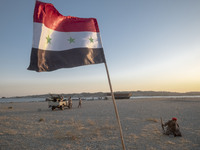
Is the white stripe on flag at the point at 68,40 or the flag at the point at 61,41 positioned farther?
the white stripe on flag at the point at 68,40

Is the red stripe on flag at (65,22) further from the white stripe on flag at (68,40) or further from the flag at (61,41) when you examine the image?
the white stripe on flag at (68,40)

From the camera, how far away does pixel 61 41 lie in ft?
18.1

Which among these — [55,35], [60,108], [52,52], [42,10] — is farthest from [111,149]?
[60,108]

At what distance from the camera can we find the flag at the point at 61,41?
4984mm

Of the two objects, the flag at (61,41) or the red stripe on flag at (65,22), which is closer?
the flag at (61,41)

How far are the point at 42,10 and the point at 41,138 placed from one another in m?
6.36

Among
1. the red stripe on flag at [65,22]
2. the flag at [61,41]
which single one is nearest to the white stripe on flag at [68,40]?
the flag at [61,41]

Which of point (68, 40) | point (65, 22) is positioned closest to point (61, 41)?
point (68, 40)

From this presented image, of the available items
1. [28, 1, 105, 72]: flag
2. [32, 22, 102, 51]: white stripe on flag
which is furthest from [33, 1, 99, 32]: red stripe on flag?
[32, 22, 102, 51]: white stripe on flag

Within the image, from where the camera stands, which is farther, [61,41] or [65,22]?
[65,22]

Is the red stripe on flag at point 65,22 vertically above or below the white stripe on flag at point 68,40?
above

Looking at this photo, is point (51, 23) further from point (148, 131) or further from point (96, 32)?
point (148, 131)

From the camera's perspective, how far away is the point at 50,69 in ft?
17.1

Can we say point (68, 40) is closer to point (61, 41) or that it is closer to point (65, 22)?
point (61, 41)
